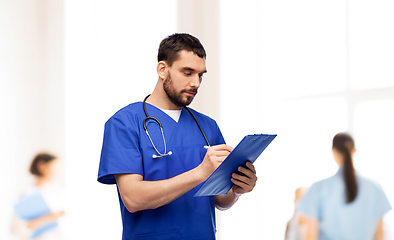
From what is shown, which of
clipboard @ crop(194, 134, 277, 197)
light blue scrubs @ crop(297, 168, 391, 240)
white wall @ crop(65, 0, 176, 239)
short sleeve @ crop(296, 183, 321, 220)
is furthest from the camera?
white wall @ crop(65, 0, 176, 239)

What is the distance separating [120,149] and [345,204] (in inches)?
42.2

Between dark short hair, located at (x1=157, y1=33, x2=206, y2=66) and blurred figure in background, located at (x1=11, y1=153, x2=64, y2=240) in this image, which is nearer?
dark short hair, located at (x1=157, y1=33, x2=206, y2=66)

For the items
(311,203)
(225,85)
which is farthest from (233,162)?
(225,85)

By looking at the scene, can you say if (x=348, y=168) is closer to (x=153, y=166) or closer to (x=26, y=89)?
(x=153, y=166)

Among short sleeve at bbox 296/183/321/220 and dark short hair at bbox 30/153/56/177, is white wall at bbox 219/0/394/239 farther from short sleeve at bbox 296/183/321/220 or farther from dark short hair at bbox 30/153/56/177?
dark short hair at bbox 30/153/56/177

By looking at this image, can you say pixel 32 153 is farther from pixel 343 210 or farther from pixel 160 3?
pixel 343 210

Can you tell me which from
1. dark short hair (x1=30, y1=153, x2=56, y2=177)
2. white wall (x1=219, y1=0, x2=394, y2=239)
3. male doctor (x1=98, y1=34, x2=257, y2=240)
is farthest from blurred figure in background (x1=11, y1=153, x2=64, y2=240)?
male doctor (x1=98, y1=34, x2=257, y2=240)

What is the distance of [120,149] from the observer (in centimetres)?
108

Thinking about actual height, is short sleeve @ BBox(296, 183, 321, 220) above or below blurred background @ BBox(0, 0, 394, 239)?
below

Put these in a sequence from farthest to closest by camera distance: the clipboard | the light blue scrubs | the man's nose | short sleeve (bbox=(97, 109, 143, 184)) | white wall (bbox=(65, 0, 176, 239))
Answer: white wall (bbox=(65, 0, 176, 239)) < the light blue scrubs < the man's nose < short sleeve (bbox=(97, 109, 143, 184)) < the clipboard

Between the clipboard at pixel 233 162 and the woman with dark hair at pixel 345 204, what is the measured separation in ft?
2.48

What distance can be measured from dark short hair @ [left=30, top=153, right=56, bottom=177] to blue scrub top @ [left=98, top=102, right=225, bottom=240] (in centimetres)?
115

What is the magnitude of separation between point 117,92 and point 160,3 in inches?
26.4

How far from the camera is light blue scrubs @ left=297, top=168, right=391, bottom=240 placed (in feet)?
5.03
